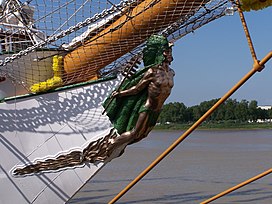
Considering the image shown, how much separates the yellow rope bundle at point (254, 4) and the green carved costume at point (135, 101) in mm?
755

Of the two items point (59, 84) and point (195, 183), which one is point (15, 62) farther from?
point (195, 183)

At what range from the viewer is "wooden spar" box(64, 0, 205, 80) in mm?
4312

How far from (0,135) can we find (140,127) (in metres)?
1.41

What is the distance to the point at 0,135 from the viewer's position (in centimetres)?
498

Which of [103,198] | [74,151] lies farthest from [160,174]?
[74,151]

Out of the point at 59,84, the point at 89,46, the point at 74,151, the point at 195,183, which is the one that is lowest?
the point at 195,183

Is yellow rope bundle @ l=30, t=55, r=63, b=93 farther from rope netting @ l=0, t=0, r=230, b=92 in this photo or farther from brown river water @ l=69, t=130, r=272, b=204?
brown river water @ l=69, t=130, r=272, b=204

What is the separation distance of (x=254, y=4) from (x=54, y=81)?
2.05 meters

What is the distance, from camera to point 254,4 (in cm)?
378

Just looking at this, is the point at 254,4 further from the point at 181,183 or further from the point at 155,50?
the point at 181,183

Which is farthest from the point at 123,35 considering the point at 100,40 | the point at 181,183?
the point at 181,183

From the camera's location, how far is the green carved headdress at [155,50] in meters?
4.30

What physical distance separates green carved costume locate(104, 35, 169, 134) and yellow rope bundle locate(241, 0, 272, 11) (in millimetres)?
755

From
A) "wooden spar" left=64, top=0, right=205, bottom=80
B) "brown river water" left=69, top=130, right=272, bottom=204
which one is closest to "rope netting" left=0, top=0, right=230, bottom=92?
"wooden spar" left=64, top=0, right=205, bottom=80
